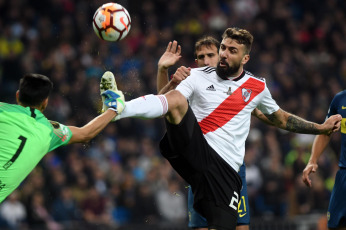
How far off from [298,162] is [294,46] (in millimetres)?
5746

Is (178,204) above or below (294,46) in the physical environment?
below

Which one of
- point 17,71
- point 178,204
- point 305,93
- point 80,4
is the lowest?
point 178,204

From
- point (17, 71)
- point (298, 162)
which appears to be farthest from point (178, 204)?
point (17, 71)

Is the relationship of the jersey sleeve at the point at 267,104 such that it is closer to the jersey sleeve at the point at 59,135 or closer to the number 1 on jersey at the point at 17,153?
the jersey sleeve at the point at 59,135

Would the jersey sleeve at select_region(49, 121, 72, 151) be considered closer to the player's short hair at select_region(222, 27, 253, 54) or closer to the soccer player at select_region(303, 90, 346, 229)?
the player's short hair at select_region(222, 27, 253, 54)

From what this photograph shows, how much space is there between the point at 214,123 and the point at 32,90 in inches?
78.6

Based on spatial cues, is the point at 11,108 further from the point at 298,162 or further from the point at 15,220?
the point at 298,162

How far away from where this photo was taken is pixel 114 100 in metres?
5.76

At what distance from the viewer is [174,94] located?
6074mm

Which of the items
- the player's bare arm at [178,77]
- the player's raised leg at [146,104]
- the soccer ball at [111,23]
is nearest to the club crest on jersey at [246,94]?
the player's bare arm at [178,77]

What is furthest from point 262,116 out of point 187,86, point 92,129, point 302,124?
point 92,129

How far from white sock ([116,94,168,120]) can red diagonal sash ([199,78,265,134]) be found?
79 centimetres

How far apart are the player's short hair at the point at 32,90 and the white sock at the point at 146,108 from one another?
74 centimetres

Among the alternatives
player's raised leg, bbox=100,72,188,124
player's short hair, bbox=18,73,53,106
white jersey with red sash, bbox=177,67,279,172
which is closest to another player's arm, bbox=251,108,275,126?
white jersey with red sash, bbox=177,67,279,172
